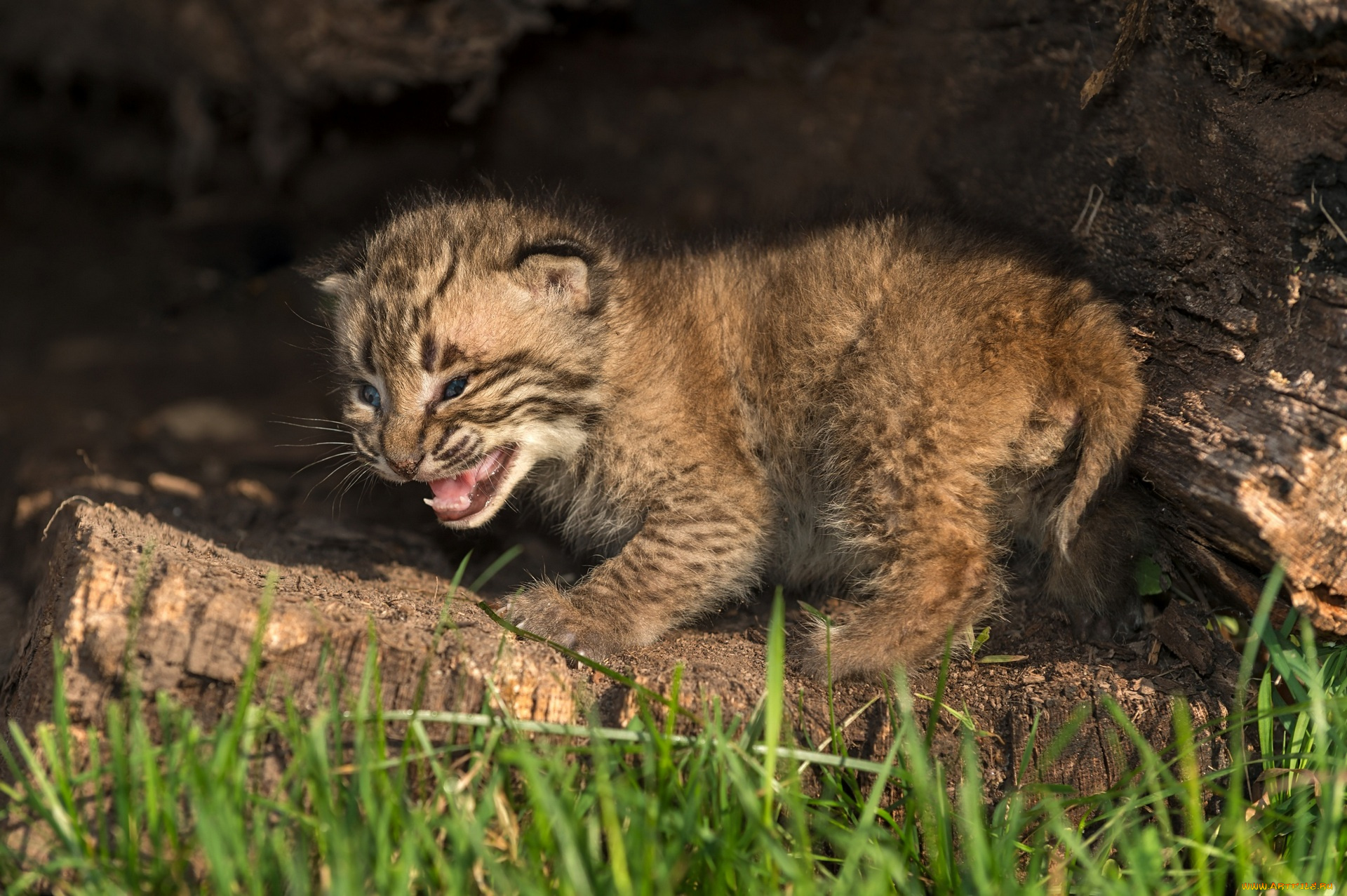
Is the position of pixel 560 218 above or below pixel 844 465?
above

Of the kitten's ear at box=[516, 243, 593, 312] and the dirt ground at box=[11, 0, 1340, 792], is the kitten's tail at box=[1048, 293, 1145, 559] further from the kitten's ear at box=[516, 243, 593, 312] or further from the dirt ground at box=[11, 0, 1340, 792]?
the kitten's ear at box=[516, 243, 593, 312]

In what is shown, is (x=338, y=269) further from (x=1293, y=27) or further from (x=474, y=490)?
(x=1293, y=27)

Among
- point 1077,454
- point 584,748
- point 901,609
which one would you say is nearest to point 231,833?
point 584,748

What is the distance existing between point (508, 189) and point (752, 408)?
1377 mm

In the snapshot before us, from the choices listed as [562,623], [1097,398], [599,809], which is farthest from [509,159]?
[599,809]

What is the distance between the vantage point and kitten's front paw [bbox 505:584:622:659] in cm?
312

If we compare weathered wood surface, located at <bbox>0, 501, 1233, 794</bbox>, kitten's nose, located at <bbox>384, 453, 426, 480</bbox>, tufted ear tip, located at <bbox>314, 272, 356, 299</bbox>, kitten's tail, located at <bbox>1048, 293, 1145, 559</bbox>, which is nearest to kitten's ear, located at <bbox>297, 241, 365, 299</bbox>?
tufted ear tip, located at <bbox>314, 272, 356, 299</bbox>

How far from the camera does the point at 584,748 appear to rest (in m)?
2.30

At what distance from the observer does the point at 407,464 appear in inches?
127

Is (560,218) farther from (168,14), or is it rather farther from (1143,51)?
(168,14)

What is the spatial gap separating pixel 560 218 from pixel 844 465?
1401 mm

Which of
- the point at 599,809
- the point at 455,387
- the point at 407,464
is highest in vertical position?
the point at 455,387

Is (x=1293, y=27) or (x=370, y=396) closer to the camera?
(x=1293, y=27)

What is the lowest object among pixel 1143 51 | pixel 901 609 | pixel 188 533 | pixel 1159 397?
pixel 188 533
